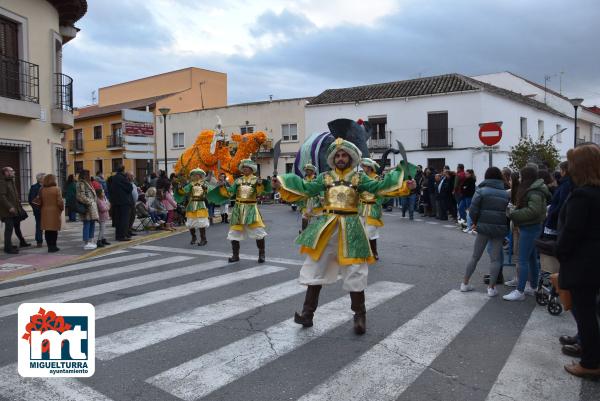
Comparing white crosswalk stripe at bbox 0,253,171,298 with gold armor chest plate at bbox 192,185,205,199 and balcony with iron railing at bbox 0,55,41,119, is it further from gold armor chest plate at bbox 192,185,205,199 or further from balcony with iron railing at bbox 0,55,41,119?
balcony with iron railing at bbox 0,55,41,119

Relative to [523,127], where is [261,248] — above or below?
below

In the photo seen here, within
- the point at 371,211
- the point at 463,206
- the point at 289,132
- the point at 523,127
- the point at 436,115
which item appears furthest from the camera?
the point at 289,132

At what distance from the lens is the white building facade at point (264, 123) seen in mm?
36719

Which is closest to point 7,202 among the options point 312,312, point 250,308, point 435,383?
point 250,308

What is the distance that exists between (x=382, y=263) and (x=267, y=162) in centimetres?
2923

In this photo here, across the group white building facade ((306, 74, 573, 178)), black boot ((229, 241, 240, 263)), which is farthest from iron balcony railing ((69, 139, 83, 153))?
black boot ((229, 241, 240, 263))

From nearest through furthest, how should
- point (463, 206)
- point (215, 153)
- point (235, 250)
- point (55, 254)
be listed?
point (235, 250)
point (55, 254)
point (463, 206)
point (215, 153)

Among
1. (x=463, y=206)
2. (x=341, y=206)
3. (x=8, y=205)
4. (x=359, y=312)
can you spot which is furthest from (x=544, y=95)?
(x=359, y=312)

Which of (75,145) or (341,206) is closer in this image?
(341,206)

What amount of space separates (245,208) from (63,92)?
9.16 m

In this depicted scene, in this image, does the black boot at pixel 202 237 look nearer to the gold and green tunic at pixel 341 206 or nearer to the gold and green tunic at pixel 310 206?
the gold and green tunic at pixel 310 206

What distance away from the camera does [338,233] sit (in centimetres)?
541

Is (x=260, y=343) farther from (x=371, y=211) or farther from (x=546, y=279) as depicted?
(x=371, y=211)

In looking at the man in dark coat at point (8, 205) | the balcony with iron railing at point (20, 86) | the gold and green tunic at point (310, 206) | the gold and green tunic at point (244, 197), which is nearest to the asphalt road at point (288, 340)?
the gold and green tunic at point (244, 197)
